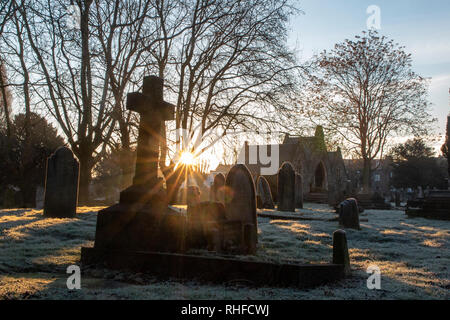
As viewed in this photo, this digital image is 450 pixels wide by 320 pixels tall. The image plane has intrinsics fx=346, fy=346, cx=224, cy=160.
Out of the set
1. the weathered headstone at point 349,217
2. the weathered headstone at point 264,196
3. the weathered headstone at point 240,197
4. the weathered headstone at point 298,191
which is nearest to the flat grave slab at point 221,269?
the weathered headstone at point 240,197

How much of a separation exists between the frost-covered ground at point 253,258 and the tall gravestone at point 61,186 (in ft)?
5.22

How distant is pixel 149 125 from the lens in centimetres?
559

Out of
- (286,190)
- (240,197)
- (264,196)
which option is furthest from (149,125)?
(264,196)

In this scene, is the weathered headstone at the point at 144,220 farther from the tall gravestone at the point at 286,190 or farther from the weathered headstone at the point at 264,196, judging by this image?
the weathered headstone at the point at 264,196

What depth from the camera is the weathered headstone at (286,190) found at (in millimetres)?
14211

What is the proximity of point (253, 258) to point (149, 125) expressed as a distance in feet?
8.73

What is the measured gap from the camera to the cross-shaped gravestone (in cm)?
538

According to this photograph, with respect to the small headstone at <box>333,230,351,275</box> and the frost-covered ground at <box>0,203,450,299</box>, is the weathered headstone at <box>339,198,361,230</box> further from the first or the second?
the small headstone at <box>333,230,351,275</box>

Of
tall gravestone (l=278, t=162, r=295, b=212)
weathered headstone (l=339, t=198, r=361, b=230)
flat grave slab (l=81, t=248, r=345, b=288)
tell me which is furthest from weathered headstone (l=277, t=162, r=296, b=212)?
flat grave slab (l=81, t=248, r=345, b=288)

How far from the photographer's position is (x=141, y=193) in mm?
5125

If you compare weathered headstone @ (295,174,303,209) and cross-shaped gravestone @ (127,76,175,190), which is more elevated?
cross-shaped gravestone @ (127,76,175,190)

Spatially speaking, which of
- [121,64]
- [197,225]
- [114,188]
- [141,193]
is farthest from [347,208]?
[114,188]

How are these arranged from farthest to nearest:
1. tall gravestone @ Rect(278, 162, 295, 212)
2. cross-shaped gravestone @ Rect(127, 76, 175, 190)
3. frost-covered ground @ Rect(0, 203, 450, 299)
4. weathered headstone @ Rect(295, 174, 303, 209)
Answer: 1. weathered headstone @ Rect(295, 174, 303, 209)
2. tall gravestone @ Rect(278, 162, 295, 212)
3. cross-shaped gravestone @ Rect(127, 76, 175, 190)
4. frost-covered ground @ Rect(0, 203, 450, 299)

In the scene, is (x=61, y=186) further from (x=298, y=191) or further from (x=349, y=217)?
(x=298, y=191)
